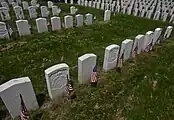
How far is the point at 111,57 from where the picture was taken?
22.5 ft

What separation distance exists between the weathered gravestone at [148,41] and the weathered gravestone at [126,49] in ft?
4.11

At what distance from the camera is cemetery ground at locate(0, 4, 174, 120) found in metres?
5.43

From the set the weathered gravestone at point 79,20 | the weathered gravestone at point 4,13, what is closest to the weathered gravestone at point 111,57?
the weathered gravestone at point 79,20

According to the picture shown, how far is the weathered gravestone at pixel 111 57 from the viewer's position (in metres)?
6.53

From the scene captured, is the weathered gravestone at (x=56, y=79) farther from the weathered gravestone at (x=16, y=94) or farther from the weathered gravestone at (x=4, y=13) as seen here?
the weathered gravestone at (x=4, y=13)

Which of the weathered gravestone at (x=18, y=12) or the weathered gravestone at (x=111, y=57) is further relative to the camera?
the weathered gravestone at (x=18, y=12)

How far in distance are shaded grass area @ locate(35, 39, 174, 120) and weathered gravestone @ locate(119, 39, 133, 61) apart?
1.76 feet

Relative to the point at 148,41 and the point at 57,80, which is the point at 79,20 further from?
the point at 57,80

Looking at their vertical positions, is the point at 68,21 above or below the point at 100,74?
above

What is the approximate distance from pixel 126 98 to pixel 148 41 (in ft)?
12.2

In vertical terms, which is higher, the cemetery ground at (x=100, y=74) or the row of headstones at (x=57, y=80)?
the row of headstones at (x=57, y=80)

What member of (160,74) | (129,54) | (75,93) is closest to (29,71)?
(75,93)

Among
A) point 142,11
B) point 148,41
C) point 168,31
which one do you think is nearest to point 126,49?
point 148,41

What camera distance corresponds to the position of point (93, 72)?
249 inches
